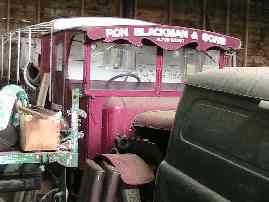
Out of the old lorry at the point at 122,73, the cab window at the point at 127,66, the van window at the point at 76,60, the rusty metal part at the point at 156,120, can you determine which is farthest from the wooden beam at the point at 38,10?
the rusty metal part at the point at 156,120

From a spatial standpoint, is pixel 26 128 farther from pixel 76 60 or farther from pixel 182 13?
pixel 182 13

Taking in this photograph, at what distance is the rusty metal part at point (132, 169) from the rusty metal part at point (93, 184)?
14 cm

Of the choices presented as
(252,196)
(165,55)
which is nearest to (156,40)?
(165,55)

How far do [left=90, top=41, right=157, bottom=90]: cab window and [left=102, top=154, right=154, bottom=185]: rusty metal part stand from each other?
1.47 m

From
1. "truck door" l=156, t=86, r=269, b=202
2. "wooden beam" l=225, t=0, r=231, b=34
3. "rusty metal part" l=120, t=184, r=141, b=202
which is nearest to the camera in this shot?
"truck door" l=156, t=86, r=269, b=202

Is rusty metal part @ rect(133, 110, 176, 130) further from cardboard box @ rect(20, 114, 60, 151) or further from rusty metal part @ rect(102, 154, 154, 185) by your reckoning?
cardboard box @ rect(20, 114, 60, 151)

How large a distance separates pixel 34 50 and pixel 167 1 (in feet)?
19.4

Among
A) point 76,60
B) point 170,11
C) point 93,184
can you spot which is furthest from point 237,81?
point 170,11

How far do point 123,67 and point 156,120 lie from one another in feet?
4.32

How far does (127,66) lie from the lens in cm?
548

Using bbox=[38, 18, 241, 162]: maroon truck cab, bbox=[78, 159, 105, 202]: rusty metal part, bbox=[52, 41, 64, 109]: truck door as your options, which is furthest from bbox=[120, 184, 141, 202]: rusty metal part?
bbox=[52, 41, 64, 109]: truck door

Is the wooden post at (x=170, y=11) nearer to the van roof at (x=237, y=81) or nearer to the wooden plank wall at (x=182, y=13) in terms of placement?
the wooden plank wall at (x=182, y=13)

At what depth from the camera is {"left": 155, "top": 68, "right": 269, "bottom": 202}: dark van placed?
2303 millimetres

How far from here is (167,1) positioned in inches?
524
